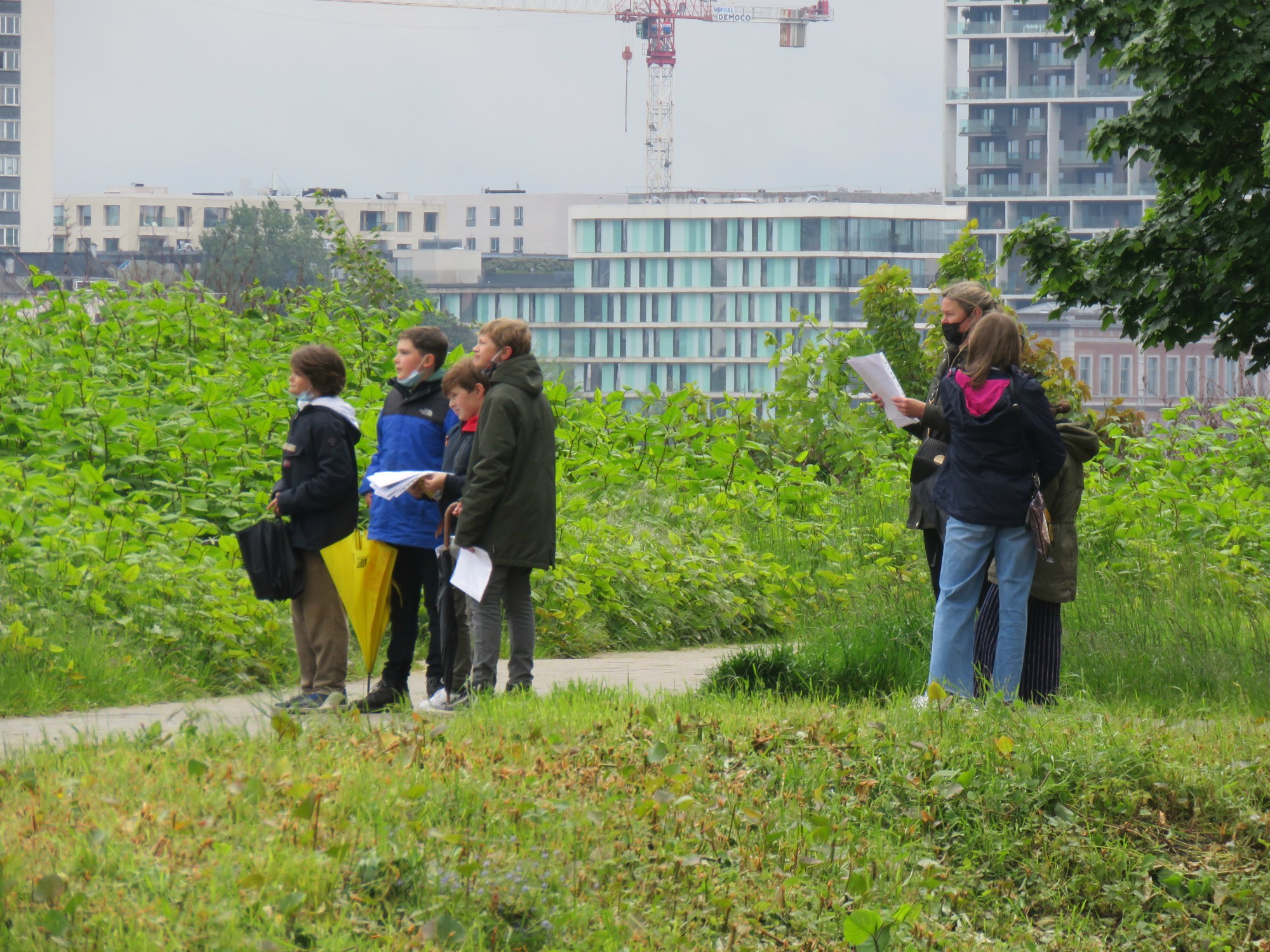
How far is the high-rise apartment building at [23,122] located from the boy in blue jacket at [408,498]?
15122 centimetres

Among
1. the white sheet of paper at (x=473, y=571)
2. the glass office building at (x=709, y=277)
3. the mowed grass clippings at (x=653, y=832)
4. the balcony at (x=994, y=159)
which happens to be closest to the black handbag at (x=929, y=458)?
the mowed grass clippings at (x=653, y=832)

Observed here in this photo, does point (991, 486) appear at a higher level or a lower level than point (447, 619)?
higher

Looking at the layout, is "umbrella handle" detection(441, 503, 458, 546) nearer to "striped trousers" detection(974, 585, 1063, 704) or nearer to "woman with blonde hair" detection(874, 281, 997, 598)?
"woman with blonde hair" detection(874, 281, 997, 598)

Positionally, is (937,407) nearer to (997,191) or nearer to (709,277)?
(709,277)

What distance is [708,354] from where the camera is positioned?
13150 centimetres

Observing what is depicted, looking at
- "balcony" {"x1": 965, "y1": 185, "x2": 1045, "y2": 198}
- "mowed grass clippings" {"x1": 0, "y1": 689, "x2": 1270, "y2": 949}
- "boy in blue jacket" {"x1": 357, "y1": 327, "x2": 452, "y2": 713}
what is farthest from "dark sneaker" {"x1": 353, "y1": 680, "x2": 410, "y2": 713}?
"balcony" {"x1": 965, "y1": 185, "x2": 1045, "y2": 198}

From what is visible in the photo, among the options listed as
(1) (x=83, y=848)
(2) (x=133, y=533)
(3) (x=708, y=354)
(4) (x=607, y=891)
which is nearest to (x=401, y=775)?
(4) (x=607, y=891)

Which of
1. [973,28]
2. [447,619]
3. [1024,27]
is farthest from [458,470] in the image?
[973,28]

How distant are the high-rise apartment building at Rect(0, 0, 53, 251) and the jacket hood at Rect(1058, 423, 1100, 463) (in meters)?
153

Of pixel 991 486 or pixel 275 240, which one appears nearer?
pixel 991 486

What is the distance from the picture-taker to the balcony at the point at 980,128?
132625mm

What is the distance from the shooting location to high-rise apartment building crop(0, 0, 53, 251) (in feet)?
481

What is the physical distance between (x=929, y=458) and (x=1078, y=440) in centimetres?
69

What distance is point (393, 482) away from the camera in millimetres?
6789
